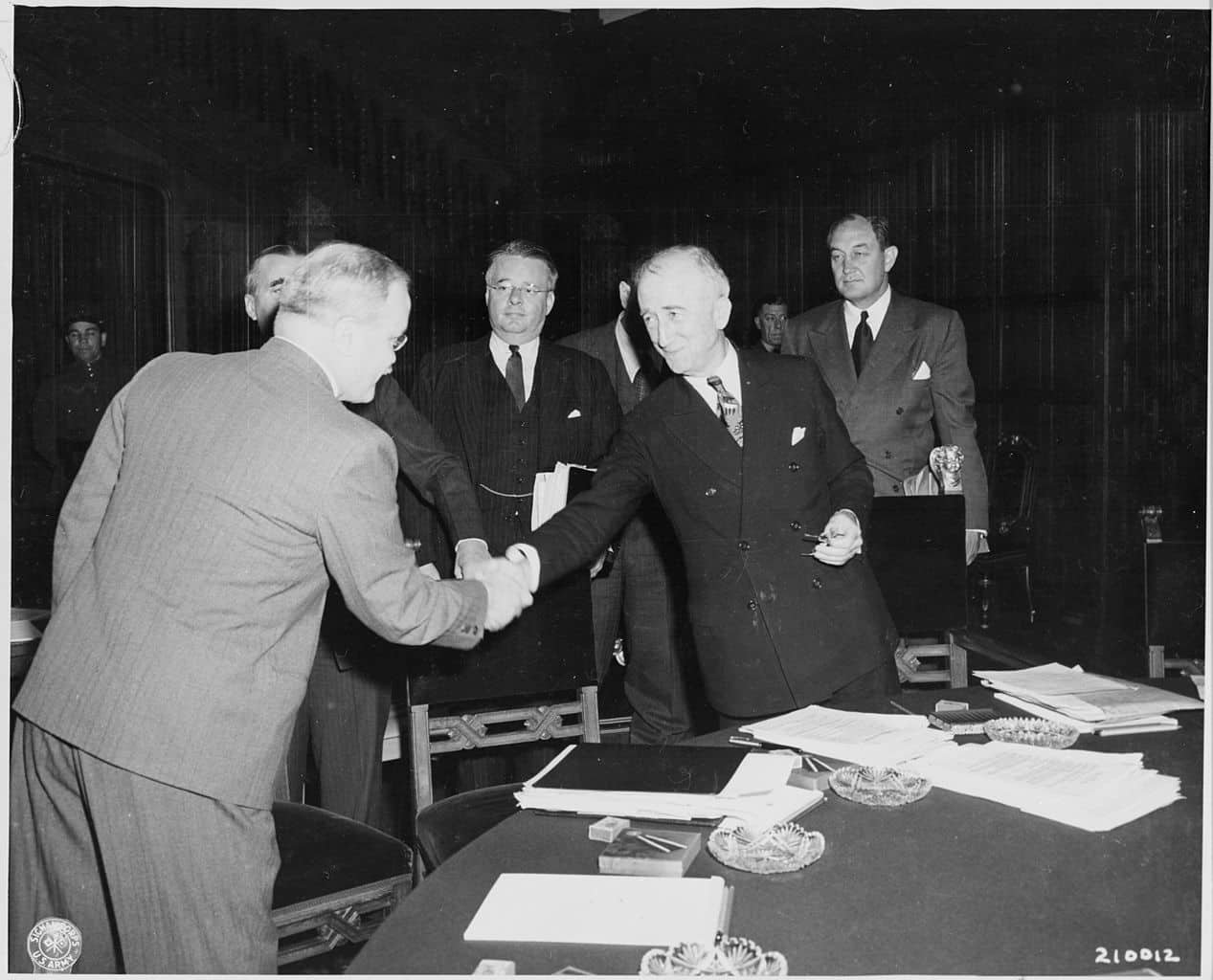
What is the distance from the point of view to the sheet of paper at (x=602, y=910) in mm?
1098

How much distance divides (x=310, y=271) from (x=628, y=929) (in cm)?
125

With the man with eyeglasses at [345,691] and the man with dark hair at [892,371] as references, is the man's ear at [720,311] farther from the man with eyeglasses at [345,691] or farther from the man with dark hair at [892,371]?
the man with dark hair at [892,371]

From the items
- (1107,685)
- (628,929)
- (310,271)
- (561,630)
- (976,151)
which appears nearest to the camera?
(628,929)

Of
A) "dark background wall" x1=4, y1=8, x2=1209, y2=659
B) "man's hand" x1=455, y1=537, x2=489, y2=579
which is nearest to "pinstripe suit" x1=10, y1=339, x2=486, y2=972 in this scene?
"man's hand" x1=455, y1=537, x2=489, y2=579

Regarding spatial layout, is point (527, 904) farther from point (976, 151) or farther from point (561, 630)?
point (976, 151)

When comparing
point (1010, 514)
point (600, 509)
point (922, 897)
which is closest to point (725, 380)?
point (600, 509)

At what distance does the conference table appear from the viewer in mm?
1071

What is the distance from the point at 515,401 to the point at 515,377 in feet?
0.27

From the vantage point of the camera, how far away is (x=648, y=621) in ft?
11.8

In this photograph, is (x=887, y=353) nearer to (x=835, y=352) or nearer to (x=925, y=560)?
(x=835, y=352)

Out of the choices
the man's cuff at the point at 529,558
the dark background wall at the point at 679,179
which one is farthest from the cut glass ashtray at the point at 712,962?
the dark background wall at the point at 679,179

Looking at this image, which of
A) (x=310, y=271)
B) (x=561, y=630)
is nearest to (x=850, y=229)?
(x=561, y=630)

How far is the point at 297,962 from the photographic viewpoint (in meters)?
1.91

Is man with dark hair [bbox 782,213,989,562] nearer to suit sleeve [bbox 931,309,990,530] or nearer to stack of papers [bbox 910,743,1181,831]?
suit sleeve [bbox 931,309,990,530]
